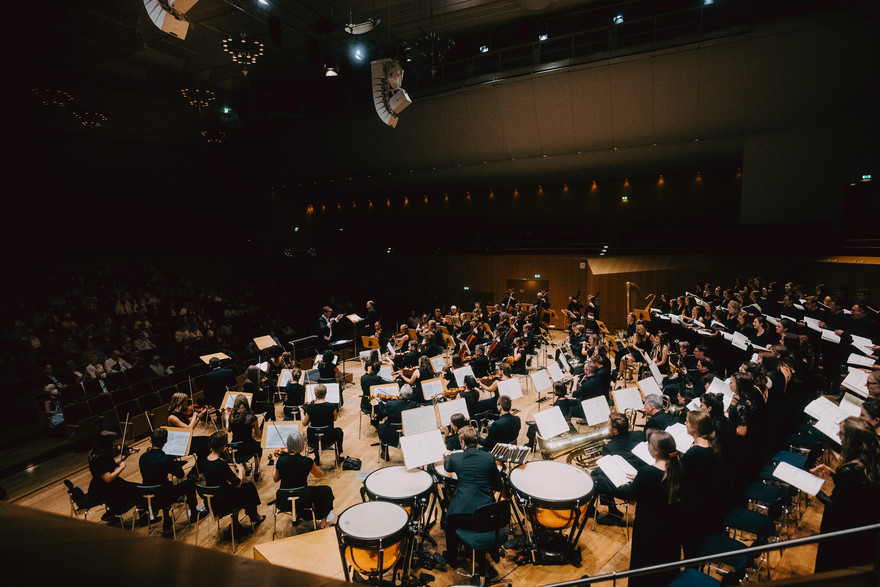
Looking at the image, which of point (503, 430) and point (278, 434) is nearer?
point (278, 434)

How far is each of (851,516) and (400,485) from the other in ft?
12.2

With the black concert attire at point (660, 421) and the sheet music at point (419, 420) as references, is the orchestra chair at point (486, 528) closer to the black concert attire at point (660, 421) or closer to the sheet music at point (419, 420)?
the sheet music at point (419, 420)

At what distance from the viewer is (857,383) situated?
5.43 meters

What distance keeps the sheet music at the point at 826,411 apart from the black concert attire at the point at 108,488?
776 cm

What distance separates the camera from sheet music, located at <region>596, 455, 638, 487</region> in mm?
4105

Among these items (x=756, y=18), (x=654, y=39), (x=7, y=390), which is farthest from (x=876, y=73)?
(x=7, y=390)

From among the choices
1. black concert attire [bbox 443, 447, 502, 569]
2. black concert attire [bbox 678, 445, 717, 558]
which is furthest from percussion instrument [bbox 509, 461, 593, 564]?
black concert attire [bbox 678, 445, 717, 558]

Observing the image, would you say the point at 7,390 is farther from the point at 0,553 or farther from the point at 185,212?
the point at 185,212

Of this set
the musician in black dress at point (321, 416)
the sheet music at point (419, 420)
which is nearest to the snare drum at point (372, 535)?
the sheet music at point (419, 420)

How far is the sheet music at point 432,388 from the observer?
733 cm

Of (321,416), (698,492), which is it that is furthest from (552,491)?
(321,416)

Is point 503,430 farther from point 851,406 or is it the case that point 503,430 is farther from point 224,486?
point 851,406

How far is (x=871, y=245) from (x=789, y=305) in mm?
4950

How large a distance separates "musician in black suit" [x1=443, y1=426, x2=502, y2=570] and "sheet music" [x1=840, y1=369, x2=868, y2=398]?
14.7ft
